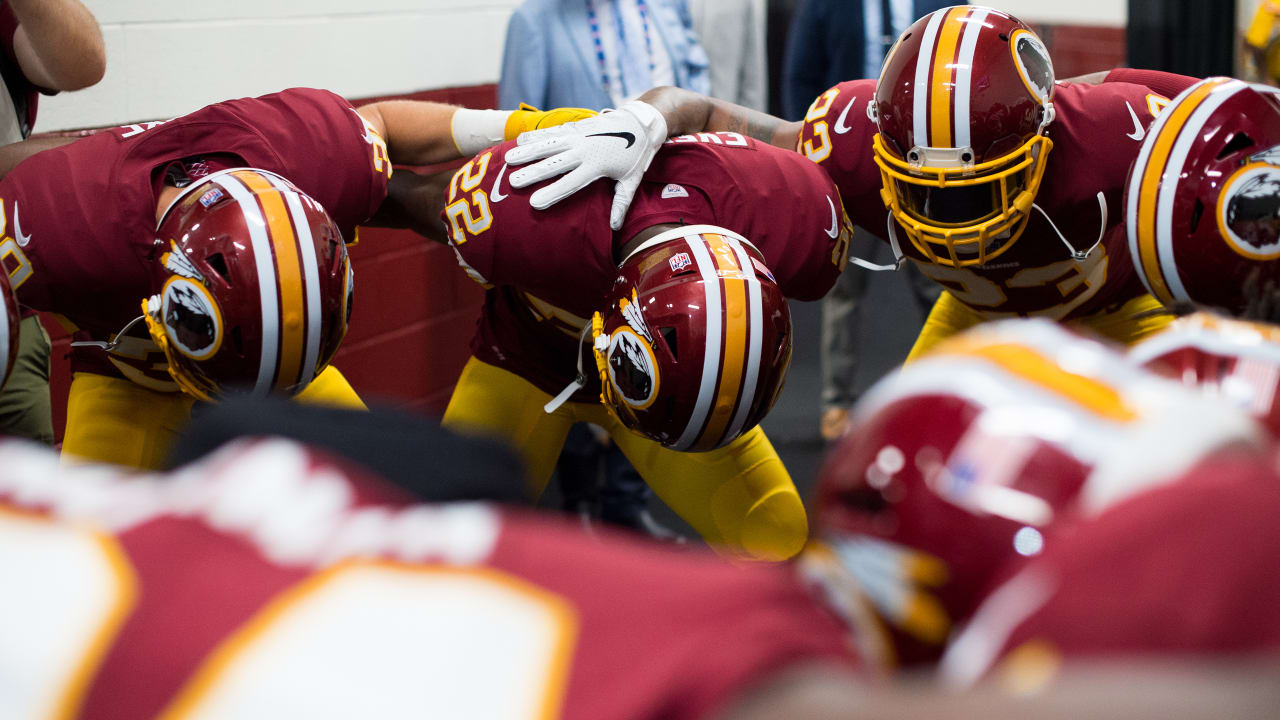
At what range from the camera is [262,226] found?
1.97 metres

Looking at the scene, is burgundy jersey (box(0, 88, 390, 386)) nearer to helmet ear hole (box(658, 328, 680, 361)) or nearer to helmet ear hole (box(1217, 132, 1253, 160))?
helmet ear hole (box(658, 328, 680, 361))

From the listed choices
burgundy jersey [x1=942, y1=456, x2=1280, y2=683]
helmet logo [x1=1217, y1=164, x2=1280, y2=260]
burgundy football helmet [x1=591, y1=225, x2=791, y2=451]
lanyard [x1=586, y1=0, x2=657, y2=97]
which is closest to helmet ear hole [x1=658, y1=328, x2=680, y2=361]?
burgundy football helmet [x1=591, y1=225, x2=791, y2=451]

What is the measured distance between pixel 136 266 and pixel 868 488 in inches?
66.9

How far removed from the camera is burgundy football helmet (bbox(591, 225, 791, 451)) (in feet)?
6.63

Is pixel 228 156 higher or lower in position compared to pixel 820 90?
higher

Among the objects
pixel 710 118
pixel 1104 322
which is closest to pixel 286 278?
pixel 710 118

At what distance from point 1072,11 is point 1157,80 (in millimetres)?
4214

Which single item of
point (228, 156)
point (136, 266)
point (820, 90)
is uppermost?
point (228, 156)

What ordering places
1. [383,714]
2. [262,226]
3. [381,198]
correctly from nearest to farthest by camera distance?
1. [383,714]
2. [262,226]
3. [381,198]

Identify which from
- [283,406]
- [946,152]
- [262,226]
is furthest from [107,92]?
[283,406]

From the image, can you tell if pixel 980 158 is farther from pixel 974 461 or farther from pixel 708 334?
pixel 974 461

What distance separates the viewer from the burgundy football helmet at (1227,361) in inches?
36.1

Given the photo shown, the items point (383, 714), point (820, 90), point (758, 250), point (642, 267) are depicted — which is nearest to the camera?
point (383, 714)

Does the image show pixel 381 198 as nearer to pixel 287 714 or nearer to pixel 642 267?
pixel 642 267
